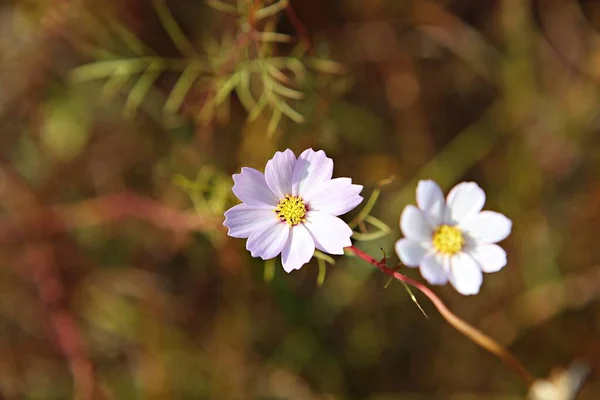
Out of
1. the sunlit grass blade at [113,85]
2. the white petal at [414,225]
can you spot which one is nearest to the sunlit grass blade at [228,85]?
the sunlit grass blade at [113,85]

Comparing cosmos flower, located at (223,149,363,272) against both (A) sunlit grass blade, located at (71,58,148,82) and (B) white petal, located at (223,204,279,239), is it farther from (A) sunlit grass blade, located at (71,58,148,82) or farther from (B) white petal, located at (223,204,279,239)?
(A) sunlit grass blade, located at (71,58,148,82)

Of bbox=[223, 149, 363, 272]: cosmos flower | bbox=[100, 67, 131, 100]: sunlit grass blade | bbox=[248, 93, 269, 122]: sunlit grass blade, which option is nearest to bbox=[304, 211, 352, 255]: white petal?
bbox=[223, 149, 363, 272]: cosmos flower

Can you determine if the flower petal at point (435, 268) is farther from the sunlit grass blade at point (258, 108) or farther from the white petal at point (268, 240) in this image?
the sunlit grass blade at point (258, 108)

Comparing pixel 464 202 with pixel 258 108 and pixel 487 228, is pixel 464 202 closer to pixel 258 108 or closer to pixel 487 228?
pixel 487 228

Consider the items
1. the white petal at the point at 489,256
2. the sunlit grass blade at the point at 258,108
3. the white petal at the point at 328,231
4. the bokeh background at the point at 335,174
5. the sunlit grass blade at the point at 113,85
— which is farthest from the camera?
the bokeh background at the point at 335,174

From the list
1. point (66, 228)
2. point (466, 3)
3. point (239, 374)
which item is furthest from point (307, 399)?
point (466, 3)

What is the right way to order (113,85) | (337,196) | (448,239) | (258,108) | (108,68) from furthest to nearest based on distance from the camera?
(113,85) → (108,68) → (258,108) → (448,239) → (337,196)

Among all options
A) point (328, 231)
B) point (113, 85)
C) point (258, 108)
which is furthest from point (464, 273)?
point (113, 85)

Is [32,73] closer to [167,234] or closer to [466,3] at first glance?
[167,234]
